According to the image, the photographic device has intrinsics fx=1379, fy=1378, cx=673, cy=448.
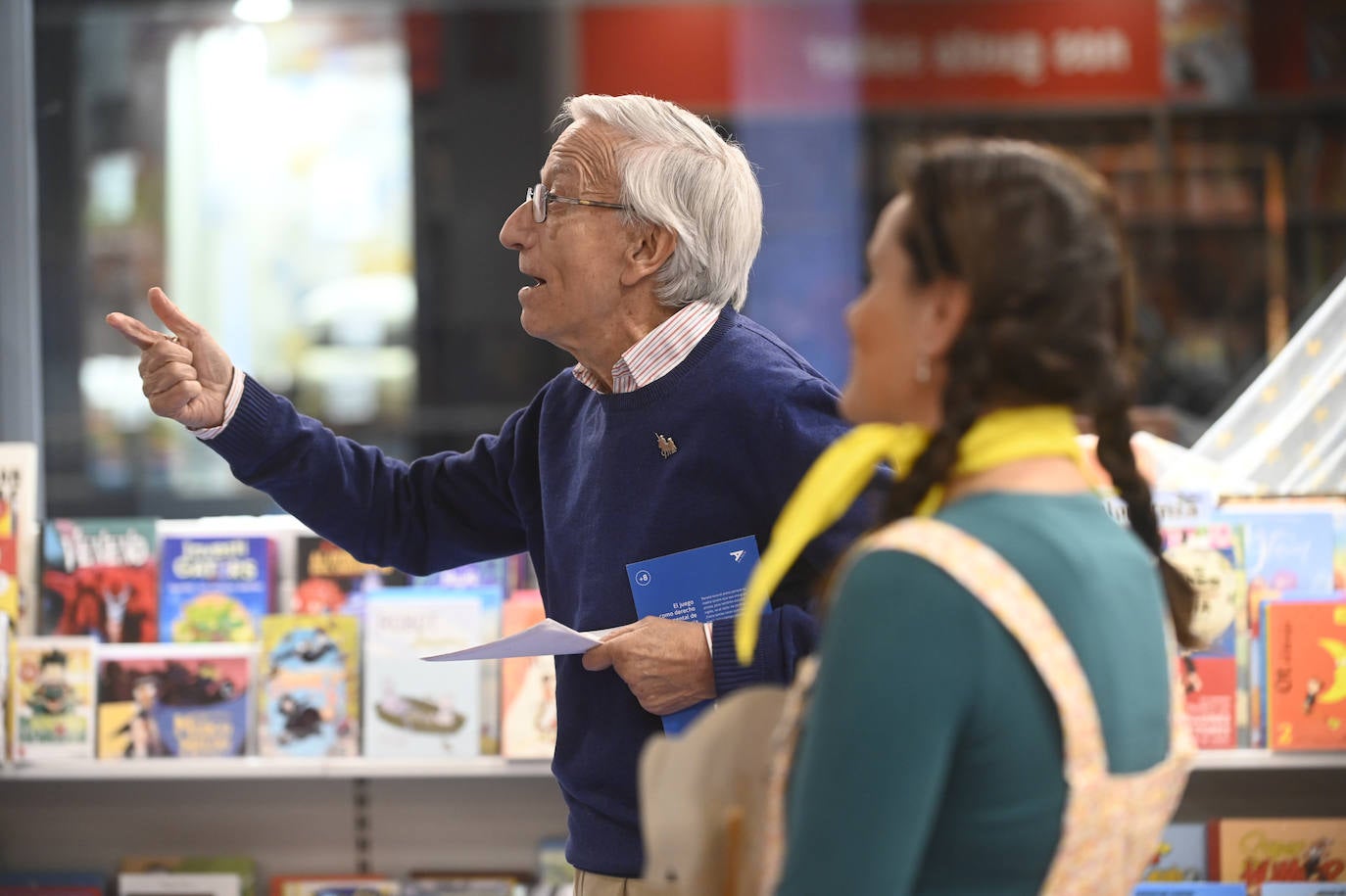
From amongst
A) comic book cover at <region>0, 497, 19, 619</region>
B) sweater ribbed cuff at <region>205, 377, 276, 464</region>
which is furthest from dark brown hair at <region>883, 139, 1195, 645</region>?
comic book cover at <region>0, 497, 19, 619</region>

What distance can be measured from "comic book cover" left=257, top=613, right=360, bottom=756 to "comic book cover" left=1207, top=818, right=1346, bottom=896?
1602 millimetres

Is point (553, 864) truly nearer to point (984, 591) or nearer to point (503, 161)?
point (984, 591)

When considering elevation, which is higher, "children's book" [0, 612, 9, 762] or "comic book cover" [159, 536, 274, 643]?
"comic book cover" [159, 536, 274, 643]

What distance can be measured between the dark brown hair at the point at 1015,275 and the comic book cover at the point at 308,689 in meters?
1.78

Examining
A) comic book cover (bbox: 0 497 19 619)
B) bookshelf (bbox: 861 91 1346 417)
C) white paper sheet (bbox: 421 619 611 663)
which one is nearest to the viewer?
white paper sheet (bbox: 421 619 611 663)

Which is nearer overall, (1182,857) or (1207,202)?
(1182,857)

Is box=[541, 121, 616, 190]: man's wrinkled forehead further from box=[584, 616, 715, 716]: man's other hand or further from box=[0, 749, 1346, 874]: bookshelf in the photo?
box=[0, 749, 1346, 874]: bookshelf

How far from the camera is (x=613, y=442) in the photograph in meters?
1.71

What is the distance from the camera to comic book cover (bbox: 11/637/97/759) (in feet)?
8.34

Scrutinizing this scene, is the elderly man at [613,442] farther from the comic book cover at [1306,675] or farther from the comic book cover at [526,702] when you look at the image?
the comic book cover at [1306,675]

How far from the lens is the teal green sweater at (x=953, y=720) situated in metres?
0.88

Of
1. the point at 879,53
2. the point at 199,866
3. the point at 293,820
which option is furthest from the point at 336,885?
the point at 879,53

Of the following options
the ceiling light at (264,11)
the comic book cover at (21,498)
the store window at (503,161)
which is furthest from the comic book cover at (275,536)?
the ceiling light at (264,11)

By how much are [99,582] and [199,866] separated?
612 mm
